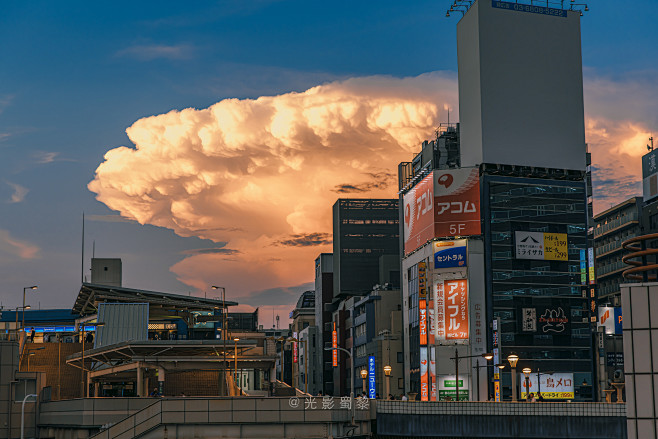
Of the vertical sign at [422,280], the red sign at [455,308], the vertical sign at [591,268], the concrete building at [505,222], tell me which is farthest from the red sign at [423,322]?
the vertical sign at [591,268]

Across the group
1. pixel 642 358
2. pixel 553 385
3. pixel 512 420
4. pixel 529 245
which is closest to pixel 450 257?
pixel 529 245

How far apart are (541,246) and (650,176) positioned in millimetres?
46910

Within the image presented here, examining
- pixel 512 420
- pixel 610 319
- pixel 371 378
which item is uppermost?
A: pixel 610 319

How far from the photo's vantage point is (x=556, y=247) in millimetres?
124062

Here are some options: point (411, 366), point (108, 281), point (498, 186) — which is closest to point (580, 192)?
point (498, 186)

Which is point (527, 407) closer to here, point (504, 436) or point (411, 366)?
point (504, 436)

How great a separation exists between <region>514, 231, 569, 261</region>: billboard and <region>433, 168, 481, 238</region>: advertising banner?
21.3 feet

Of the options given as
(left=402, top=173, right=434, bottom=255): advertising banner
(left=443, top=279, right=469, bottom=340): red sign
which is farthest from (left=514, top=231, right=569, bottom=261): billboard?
(left=402, top=173, right=434, bottom=255): advertising banner

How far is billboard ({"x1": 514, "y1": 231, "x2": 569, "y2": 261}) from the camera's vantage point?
402 feet

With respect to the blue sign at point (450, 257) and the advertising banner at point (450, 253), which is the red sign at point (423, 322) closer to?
the blue sign at point (450, 257)

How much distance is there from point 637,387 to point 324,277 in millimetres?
170241

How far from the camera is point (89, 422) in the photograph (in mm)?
60562

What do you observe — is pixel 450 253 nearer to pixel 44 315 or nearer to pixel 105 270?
pixel 105 270

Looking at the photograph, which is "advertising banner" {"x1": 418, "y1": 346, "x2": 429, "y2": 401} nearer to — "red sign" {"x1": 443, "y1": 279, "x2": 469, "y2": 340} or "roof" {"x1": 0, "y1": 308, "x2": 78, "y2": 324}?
"red sign" {"x1": 443, "y1": 279, "x2": 469, "y2": 340}
